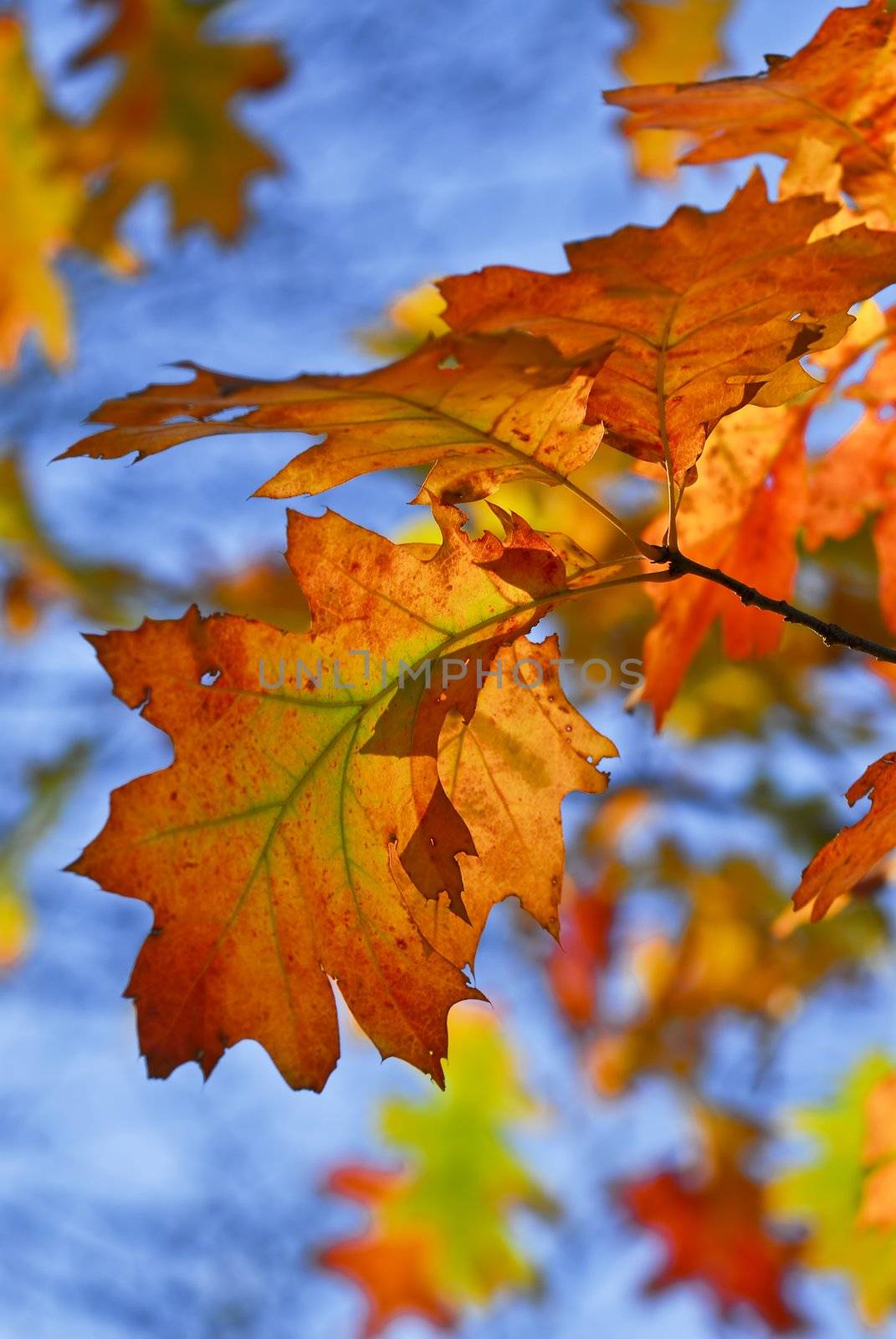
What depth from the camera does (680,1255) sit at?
12.4ft

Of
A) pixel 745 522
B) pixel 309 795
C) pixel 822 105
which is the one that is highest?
pixel 822 105

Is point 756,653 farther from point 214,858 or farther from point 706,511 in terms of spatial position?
point 214,858

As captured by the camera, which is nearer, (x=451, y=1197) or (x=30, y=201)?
(x=30, y=201)

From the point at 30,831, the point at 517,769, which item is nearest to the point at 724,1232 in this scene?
the point at 30,831

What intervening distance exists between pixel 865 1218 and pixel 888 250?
39.8 inches

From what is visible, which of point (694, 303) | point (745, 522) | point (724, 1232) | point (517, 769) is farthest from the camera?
point (724, 1232)

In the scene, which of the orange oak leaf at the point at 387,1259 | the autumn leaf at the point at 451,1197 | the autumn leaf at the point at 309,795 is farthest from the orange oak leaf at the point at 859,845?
the orange oak leaf at the point at 387,1259

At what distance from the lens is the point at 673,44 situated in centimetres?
A: 306

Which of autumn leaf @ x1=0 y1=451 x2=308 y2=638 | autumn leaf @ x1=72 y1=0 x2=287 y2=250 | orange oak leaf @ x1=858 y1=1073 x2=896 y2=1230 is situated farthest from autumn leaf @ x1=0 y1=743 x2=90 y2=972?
orange oak leaf @ x1=858 y1=1073 x2=896 y2=1230

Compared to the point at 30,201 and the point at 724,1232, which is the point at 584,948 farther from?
the point at 30,201

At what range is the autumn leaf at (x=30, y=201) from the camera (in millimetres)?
2896

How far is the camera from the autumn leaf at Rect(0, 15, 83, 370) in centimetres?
290

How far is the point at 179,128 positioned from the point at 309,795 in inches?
111

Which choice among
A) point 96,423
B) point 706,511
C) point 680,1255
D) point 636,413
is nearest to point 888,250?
point 636,413
